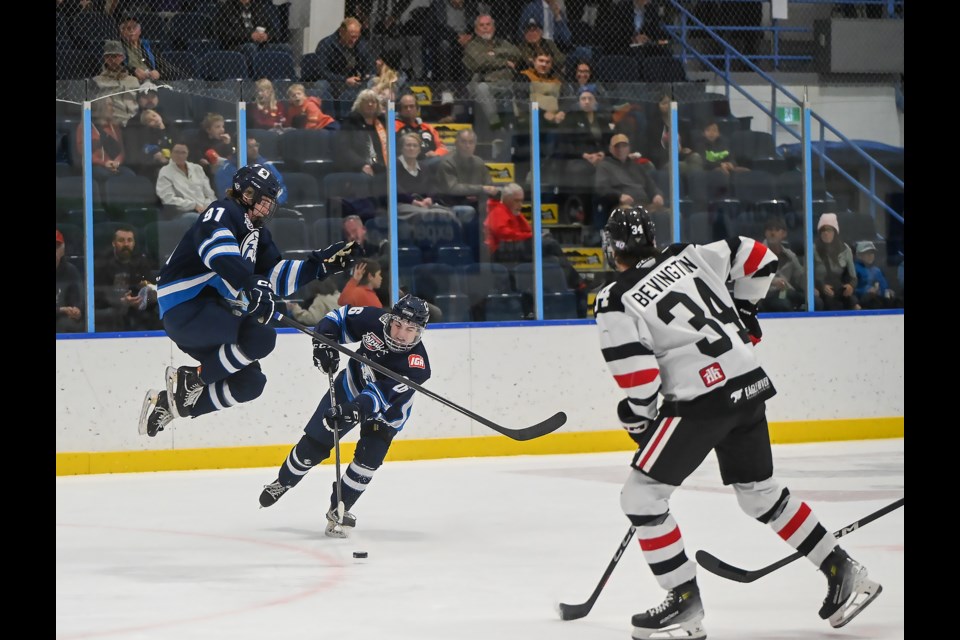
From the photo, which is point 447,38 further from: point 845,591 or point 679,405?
point 845,591

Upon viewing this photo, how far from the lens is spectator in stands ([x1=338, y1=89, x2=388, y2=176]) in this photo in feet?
27.0

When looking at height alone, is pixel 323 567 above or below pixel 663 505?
below

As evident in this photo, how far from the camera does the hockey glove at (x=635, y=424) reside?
3.67 meters

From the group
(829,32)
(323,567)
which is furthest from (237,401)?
(829,32)

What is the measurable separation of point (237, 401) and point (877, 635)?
2643 millimetres

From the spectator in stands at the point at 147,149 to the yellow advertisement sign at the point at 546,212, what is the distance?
2.11 m

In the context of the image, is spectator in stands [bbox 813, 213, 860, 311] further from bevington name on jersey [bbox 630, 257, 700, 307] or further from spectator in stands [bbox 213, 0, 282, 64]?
bevington name on jersey [bbox 630, 257, 700, 307]

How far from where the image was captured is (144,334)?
25.3ft

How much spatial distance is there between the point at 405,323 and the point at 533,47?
15.6 ft

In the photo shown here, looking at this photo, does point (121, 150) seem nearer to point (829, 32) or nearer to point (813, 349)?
point (813, 349)

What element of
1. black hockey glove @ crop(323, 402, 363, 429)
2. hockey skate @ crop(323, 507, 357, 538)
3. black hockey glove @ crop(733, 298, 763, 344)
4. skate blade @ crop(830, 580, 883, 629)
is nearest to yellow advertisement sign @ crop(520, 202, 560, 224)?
black hockey glove @ crop(323, 402, 363, 429)

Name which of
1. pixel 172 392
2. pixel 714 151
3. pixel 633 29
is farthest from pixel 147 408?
pixel 633 29

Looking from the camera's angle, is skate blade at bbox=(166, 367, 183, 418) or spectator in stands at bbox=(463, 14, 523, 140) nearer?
skate blade at bbox=(166, 367, 183, 418)

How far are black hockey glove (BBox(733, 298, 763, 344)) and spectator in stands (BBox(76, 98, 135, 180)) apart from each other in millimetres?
4589
